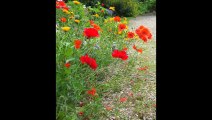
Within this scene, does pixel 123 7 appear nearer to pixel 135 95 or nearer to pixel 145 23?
pixel 145 23

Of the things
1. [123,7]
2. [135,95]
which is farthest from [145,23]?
[135,95]

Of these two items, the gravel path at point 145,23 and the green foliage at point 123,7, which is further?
the green foliage at point 123,7

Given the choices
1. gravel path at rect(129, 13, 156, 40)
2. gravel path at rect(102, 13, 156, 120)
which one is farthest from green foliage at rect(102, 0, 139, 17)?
gravel path at rect(102, 13, 156, 120)

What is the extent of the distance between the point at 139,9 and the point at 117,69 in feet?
27.7

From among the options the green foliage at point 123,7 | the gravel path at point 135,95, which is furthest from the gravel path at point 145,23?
the gravel path at point 135,95

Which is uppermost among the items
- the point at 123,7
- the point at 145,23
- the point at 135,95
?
the point at 123,7

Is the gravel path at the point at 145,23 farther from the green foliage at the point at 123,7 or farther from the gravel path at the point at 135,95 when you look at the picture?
the gravel path at the point at 135,95

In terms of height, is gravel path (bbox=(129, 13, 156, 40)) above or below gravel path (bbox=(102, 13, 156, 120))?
below

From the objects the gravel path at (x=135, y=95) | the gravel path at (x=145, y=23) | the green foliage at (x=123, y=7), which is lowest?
the gravel path at (x=145, y=23)

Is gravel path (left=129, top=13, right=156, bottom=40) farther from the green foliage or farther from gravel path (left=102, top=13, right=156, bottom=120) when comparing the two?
gravel path (left=102, top=13, right=156, bottom=120)

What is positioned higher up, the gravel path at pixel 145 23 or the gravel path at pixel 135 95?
the gravel path at pixel 135 95

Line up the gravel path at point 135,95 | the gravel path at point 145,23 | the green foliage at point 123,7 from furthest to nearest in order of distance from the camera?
the green foliage at point 123,7 < the gravel path at point 145,23 < the gravel path at point 135,95
